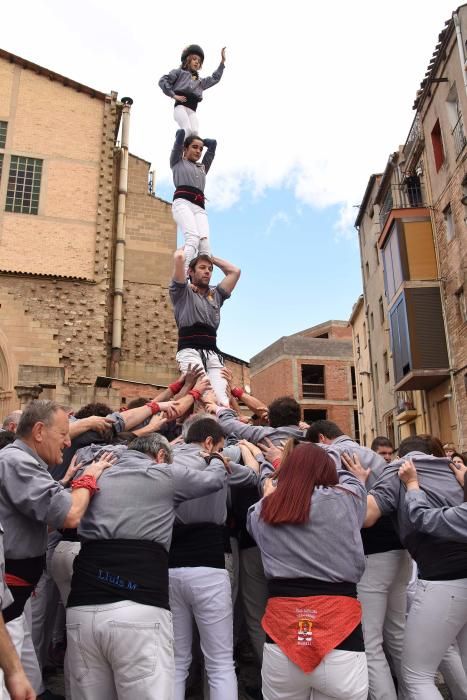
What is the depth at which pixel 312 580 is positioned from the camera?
11.2ft

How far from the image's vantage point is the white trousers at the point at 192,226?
8.79 meters

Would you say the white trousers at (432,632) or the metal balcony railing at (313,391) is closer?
the white trousers at (432,632)

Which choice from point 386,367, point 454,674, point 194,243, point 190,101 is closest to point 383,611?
point 454,674

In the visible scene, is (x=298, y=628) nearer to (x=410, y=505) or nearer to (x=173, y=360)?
(x=410, y=505)

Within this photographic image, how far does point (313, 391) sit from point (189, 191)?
36.5m

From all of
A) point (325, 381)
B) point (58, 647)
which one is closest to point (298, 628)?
point (58, 647)

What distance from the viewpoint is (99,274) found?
21.5m

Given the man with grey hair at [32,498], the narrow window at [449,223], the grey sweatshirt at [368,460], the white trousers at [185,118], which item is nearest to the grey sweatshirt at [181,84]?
the white trousers at [185,118]

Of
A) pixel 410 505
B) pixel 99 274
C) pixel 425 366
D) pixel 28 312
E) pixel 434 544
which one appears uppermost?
pixel 99 274

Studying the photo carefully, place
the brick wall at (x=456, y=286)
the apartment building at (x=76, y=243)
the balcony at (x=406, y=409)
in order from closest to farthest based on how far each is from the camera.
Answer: the brick wall at (x=456, y=286)
the apartment building at (x=76, y=243)
the balcony at (x=406, y=409)

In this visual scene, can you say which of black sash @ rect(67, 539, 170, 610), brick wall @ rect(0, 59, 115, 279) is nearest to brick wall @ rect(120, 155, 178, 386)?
brick wall @ rect(0, 59, 115, 279)

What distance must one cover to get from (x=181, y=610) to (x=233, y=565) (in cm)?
129

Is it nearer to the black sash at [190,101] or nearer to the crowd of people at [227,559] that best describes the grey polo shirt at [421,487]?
the crowd of people at [227,559]

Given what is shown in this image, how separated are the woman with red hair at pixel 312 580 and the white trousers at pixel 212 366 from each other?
12.3ft
